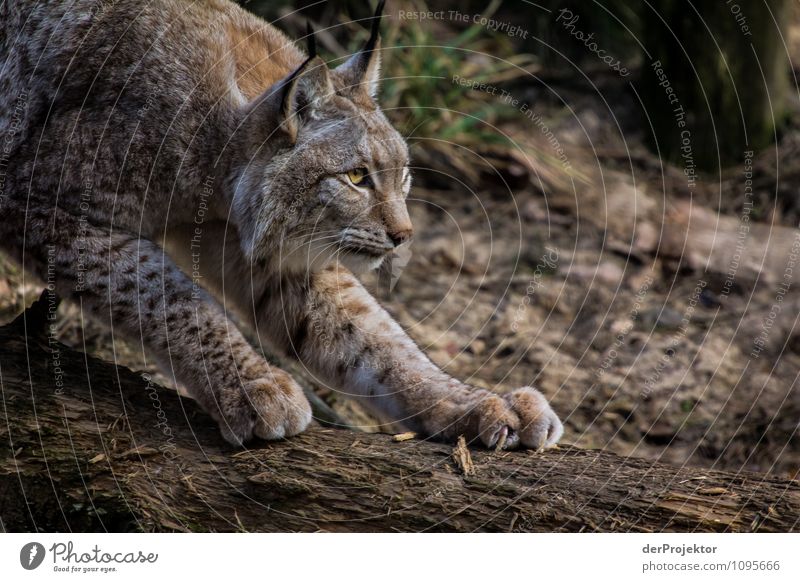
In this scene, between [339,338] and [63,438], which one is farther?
[339,338]

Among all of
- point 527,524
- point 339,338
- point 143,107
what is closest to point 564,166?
point 339,338

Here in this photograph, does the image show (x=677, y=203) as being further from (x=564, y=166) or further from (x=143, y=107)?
(x=143, y=107)

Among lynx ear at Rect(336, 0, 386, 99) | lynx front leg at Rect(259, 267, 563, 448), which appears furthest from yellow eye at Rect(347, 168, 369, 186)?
lynx front leg at Rect(259, 267, 563, 448)

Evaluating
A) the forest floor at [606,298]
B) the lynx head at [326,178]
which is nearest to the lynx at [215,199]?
the lynx head at [326,178]

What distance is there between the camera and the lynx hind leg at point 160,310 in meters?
3.44

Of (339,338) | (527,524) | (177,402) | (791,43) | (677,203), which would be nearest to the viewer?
(527,524)

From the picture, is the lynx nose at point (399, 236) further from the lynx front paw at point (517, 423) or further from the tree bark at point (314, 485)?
the tree bark at point (314, 485)

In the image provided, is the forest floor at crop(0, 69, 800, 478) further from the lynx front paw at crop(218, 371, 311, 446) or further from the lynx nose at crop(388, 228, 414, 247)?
the lynx front paw at crop(218, 371, 311, 446)

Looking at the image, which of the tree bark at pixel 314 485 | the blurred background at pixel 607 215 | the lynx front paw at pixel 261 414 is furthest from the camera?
the blurred background at pixel 607 215

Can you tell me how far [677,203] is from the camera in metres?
6.82

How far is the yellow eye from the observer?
12.0ft

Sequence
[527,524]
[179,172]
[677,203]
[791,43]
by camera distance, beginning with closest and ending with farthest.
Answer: [527,524], [179,172], [677,203], [791,43]

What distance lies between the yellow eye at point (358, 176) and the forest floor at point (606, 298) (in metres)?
0.72
